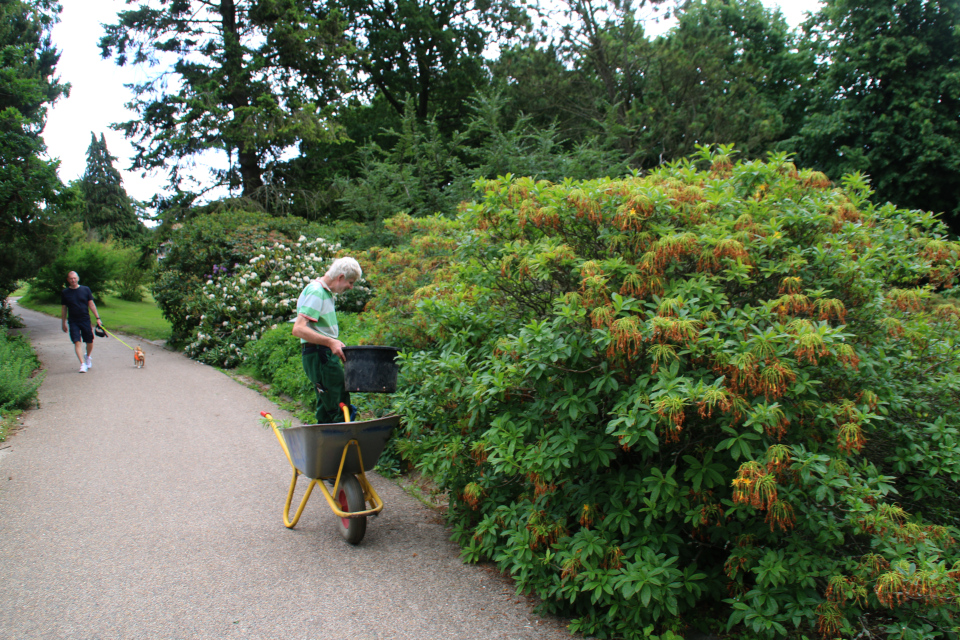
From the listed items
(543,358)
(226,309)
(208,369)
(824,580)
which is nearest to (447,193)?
(226,309)

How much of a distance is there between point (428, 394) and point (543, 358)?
1397mm

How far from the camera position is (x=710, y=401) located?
2607 mm

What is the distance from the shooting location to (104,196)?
45.7 m

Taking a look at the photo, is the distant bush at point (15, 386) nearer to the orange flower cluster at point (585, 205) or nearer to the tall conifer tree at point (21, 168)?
the tall conifer tree at point (21, 168)

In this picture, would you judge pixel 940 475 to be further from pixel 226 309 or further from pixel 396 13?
pixel 396 13

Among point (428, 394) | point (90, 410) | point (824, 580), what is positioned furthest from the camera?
point (90, 410)

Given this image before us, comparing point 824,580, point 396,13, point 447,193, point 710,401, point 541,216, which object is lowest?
point 824,580

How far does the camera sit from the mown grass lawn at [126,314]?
17375 mm

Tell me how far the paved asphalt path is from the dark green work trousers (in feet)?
2.50

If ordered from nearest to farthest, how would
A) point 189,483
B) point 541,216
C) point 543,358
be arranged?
point 543,358, point 541,216, point 189,483

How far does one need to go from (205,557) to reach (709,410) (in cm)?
327

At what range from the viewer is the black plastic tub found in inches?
169

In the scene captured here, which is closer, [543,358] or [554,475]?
[543,358]

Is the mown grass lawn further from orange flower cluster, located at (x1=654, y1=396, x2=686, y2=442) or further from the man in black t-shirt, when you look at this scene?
orange flower cluster, located at (x1=654, y1=396, x2=686, y2=442)
